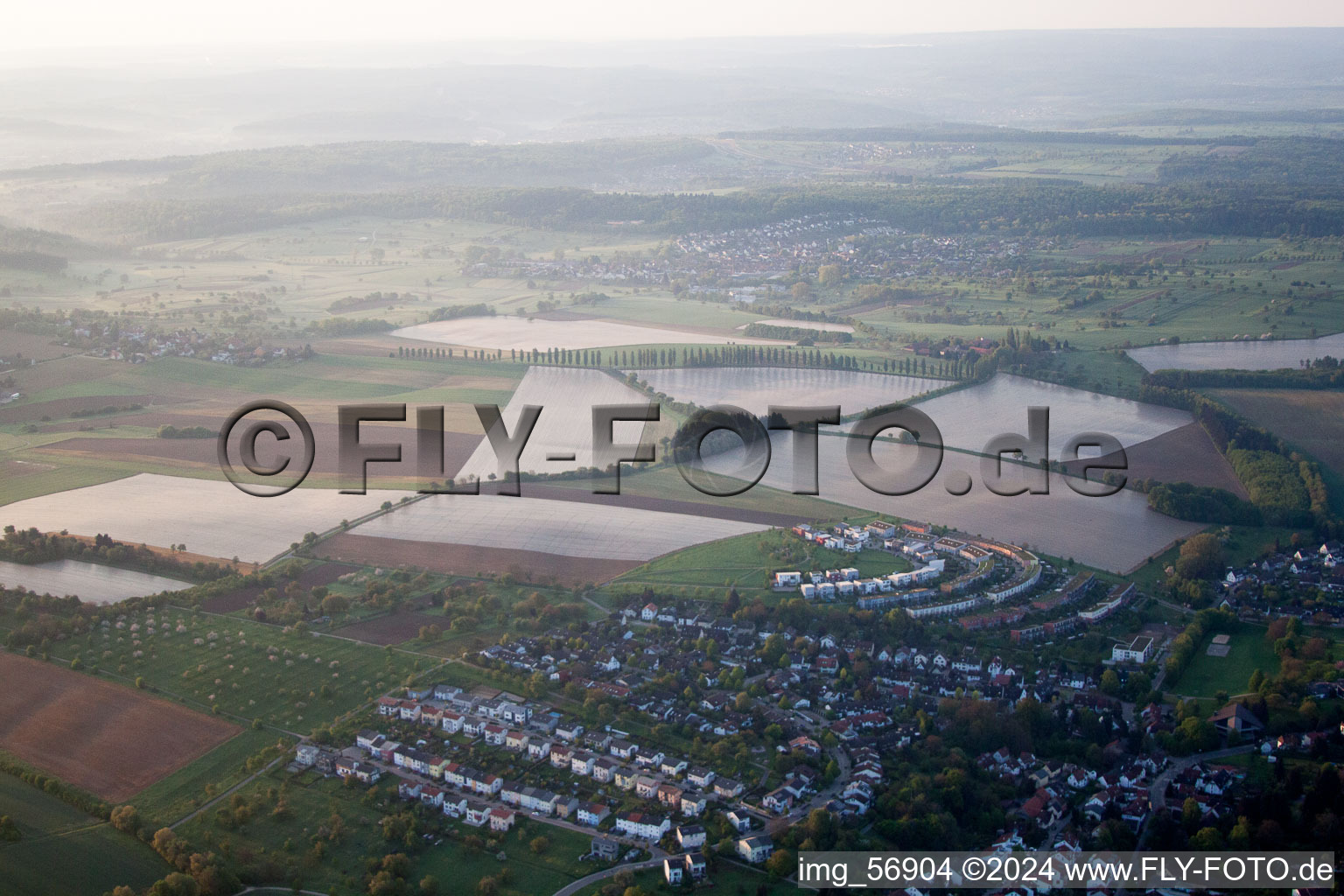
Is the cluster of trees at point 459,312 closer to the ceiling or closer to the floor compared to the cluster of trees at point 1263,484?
closer to the ceiling

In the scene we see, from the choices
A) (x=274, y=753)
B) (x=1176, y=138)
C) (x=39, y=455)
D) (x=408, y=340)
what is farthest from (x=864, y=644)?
(x=1176, y=138)

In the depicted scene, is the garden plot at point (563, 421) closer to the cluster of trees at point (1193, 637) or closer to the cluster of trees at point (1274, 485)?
the cluster of trees at point (1274, 485)

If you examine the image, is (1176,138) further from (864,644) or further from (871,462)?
(864,644)

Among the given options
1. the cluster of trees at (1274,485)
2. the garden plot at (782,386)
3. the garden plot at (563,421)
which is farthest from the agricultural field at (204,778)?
the cluster of trees at (1274,485)

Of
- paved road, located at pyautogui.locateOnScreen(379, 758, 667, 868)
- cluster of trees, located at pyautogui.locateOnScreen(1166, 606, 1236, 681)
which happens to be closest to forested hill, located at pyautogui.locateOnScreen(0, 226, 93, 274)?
paved road, located at pyautogui.locateOnScreen(379, 758, 667, 868)

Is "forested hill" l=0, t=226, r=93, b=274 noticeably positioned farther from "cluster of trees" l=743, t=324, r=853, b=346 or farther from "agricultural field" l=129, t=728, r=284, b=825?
"agricultural field" l=129, t=728, r=284, b=825

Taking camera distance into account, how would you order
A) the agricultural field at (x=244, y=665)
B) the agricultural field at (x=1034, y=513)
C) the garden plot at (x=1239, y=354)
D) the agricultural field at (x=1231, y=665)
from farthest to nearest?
the garden plot at (x=1239, y=354) → the agricultural field at (x=1034, y=513) → the agricultural field at (x=1231, y=665) → the agricultural field at (x=244, y=665)

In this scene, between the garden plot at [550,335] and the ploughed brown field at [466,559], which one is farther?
the garden plot at [550,335]
